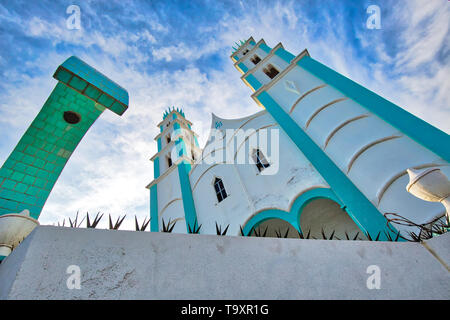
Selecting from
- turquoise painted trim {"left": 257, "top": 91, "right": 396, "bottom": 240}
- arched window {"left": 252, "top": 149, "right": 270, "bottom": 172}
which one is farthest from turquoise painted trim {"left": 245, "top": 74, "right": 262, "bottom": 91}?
arched window {"left": 252, "top": 149, "right": 270, "bottom": 172}

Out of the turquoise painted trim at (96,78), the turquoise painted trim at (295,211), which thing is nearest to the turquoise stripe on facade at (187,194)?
the turquoise painted trim at (295,211)

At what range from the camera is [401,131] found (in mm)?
6512

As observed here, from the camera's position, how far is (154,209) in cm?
1287

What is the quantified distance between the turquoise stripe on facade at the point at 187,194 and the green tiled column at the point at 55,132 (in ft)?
16.2

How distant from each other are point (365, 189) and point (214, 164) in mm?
6424

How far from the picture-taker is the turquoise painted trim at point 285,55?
1273 cm

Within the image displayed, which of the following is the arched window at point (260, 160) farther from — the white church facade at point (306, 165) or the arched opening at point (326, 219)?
the arched opening at point (326, 219)

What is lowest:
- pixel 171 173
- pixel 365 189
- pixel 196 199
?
pixel 365 189

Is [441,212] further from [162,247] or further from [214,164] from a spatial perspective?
[214,164]

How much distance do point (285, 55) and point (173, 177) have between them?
30.2 ft

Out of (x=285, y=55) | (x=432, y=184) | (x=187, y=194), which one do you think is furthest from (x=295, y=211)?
→ (x=285, y=55)

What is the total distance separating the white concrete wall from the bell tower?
6.85m

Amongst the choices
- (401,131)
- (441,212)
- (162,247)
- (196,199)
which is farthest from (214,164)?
(162,247)

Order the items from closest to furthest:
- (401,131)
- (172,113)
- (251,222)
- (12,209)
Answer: (12,209)
(401,131)
(251,222)
(172,113)
